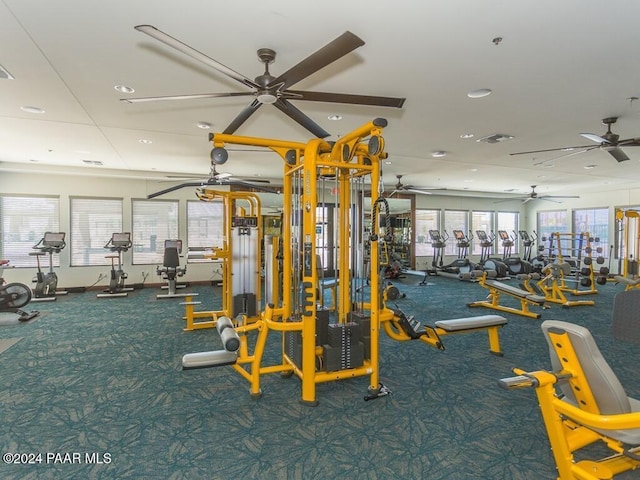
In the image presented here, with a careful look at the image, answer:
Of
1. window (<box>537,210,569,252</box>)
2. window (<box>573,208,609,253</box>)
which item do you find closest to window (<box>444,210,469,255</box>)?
window (<box>537,210,569,252</box>)

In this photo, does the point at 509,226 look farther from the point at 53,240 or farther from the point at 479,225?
the point at 53,240

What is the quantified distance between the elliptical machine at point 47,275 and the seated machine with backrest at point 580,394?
27.6ft

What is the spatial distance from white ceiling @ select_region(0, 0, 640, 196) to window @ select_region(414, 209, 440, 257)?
229 inches

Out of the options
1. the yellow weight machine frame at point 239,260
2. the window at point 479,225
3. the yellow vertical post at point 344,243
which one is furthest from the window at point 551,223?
the yellow vertical post at point 344,243

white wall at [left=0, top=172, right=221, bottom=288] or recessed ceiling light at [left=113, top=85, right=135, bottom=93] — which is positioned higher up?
recessed ceiling light at [left=113, top=85, right=135, bottom=93]

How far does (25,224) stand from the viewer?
780 centimetres

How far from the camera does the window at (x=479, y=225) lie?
1249 cm

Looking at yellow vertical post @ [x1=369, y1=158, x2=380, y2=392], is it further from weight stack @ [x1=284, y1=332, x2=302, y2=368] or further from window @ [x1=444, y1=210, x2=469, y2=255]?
window @ [x1=444, y1=210, x2=469, y2=255]

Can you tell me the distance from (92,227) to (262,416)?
771 cm

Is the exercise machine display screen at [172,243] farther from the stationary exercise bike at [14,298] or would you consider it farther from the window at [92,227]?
the stationary exercise bike at [14,298]

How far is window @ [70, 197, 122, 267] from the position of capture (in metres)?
8.12

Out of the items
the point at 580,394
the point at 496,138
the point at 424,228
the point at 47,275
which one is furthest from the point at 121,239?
the point at 424,228

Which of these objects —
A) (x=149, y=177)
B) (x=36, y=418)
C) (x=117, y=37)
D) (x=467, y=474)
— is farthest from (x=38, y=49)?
(x=149, y=177)

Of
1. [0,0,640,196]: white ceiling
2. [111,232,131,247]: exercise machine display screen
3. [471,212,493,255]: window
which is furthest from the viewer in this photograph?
[471,212,493,255]: window
